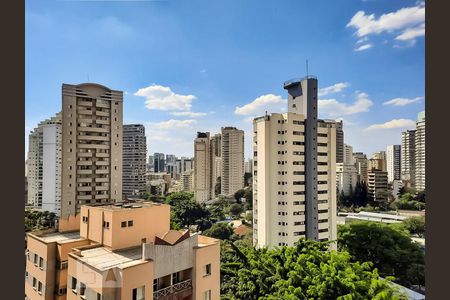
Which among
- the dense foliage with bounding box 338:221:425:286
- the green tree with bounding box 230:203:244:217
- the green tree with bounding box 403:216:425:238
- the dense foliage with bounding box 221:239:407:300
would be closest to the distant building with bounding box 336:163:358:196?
the green tree with bounding box 230:203:244:217

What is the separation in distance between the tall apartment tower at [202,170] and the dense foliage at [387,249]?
20.3 m

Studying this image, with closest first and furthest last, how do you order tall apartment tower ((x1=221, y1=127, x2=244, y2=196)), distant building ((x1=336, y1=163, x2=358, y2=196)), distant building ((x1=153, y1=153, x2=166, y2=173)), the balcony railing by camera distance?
the balcony railing
distant building ((x1=336, y1=163, x2=358, y2=196))
tall apartment tower ((x1=221, y1=127, x2=244, y2=196))
distant building ((x1=153, y1=153, x2=166, y2=173))

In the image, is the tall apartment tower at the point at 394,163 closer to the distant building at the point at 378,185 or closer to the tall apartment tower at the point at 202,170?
the distant building at the point at 378,185

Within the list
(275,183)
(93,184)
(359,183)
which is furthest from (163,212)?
(359,183)

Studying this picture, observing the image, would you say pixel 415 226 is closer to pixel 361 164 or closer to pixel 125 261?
pixel 125 261

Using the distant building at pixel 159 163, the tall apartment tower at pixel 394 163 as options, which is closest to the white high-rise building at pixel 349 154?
the tall apartment tower at pixel 394 163

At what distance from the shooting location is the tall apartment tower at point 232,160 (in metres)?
29.5

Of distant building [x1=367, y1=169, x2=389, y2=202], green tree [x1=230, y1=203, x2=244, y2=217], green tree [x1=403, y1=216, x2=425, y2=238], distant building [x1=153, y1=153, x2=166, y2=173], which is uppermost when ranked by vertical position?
distant building [x1=153, y1=153, x2=166, y2=173]

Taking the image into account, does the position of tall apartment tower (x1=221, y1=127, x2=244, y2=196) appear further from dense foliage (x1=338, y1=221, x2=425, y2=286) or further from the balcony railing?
the balcony railing

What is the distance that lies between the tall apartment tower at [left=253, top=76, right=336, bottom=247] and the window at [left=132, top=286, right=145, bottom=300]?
8.14 m

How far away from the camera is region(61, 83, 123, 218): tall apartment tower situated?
36.9 feet

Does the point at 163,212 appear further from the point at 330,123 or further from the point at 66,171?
the point at 330,123

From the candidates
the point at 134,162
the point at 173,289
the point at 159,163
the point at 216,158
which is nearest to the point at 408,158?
the point at 216,158

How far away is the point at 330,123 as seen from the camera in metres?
12.6
